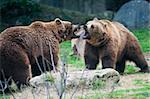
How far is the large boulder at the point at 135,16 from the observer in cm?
1911

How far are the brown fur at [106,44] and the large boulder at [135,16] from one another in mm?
8479

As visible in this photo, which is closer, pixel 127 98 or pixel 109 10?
pixel 127 98

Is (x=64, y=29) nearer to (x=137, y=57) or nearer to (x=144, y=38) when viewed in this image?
(x=137, y=57)

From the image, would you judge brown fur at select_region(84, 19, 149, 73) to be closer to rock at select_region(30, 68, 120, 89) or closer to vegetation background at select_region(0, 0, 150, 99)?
vegetation background at select_region(0, 0, 150, 99)

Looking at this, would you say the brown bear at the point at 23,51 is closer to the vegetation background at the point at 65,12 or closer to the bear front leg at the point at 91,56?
the bear front leg at the point at 91,56

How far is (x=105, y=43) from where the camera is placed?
32.9ft

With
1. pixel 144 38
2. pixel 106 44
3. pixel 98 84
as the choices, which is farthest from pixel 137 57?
pixel 144 38

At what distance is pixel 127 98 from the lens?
7945 millimetres

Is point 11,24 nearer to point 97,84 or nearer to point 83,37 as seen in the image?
point 83,37

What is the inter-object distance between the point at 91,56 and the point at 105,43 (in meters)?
0.38

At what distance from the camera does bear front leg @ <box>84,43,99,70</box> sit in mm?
→ 10188

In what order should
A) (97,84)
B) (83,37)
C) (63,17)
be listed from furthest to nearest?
1. (63,17)
2. (83,37)
3. (97,84)

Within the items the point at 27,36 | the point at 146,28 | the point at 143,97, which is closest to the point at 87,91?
the point at 143,97

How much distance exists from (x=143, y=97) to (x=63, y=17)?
1233 cm
